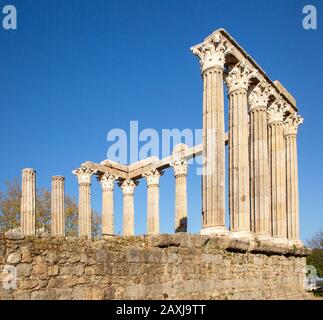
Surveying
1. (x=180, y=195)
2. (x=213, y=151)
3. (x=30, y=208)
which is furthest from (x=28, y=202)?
(x=213, y=151)

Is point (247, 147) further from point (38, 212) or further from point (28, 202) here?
point (38, 212)

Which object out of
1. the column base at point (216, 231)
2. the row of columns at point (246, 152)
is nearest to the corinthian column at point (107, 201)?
the row of columns at point (246, 152)

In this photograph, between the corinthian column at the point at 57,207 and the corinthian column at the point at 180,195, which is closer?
the corinthian column at the point at 57,207

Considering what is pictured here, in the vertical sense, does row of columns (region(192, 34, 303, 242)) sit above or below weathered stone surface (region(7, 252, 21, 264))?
above

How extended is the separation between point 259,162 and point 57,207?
1282 cm

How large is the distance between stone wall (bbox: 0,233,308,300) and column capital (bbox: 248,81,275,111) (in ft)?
19.7

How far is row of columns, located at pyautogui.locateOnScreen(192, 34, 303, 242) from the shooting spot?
14.6 meters

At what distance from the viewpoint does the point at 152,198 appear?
102ft

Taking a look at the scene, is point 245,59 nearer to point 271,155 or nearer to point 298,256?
point 271,155

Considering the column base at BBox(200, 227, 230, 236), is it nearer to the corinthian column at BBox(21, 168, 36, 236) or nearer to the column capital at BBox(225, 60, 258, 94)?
the column capital at BBox(225, 60, 258, 94)

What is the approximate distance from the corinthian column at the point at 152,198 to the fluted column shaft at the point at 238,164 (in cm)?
1475

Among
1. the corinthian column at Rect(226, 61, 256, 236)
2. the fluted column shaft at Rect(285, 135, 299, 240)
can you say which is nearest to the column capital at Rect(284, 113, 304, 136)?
the fluted column shaft at Rect(285, 135, 299, 240)

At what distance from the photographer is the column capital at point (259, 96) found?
18.5 meters

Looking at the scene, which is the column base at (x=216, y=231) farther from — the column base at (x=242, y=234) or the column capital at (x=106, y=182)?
the column capital at (x=106, y=182)
